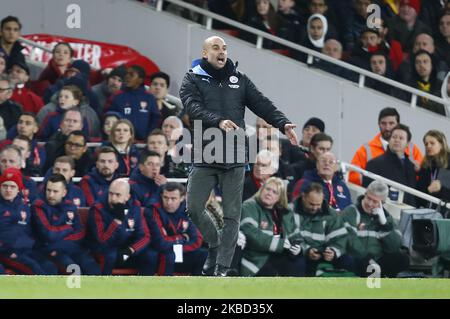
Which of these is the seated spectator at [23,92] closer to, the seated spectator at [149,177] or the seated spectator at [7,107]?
the seated spectator at [7,107]

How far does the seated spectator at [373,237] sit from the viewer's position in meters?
16.7

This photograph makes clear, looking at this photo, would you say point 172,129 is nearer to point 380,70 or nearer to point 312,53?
point 312,53

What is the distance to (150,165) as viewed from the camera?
1686 centimetres

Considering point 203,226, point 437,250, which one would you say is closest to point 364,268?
point 437,250

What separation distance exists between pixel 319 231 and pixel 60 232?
2.82 meters

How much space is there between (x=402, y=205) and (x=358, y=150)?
1125 mm

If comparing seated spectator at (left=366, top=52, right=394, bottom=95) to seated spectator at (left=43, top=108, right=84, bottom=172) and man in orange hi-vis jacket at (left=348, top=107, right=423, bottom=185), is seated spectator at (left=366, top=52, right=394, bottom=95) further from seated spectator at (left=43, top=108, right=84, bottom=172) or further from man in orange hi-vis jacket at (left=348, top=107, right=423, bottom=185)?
seated spectator at (left=43, top=108, right=84, bottom=172)

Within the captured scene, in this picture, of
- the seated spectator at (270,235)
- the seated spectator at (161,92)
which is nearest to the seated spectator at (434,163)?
the seated spectator at (270,235)

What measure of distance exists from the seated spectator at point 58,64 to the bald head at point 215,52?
576 cm

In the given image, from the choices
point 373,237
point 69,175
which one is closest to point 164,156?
point 69,175

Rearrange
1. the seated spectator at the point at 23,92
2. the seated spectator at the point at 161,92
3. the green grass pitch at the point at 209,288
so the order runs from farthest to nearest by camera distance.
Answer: the seated spectator at the point at 161,92
the seated spectator at the point at 23,92
the green grass pitch at the point at 209,288

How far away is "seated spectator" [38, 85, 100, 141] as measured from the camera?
17.8 metres

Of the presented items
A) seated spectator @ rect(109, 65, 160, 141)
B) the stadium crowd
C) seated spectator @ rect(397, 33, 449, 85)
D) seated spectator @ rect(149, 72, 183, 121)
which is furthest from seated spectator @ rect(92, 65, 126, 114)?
seated spectator @ rect(397, 33, 449, 85)
